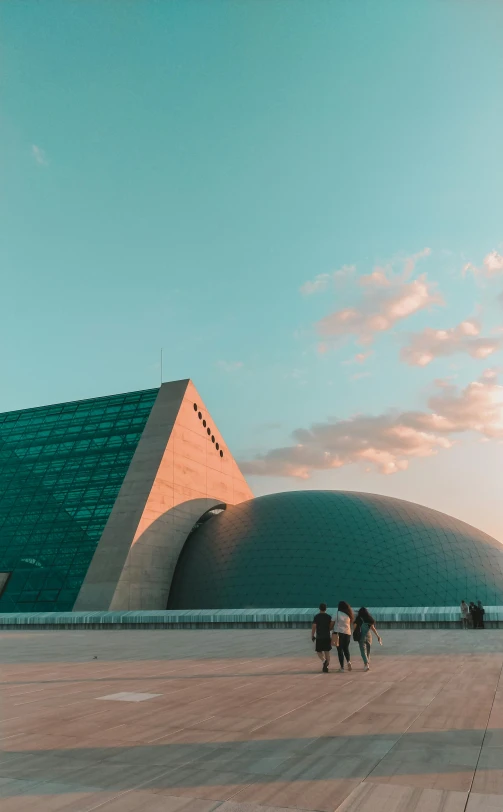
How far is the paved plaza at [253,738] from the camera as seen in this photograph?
6855 mm

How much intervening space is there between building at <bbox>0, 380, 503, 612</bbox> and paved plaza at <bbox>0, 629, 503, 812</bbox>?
2973 centimetres

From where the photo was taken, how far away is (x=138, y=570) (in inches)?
1919

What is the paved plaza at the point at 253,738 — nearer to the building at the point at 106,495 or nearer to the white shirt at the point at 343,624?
the white shirt at the point at 343,624

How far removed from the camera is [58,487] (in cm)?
5562

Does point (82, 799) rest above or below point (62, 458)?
below

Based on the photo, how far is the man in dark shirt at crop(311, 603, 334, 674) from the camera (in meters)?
16.9

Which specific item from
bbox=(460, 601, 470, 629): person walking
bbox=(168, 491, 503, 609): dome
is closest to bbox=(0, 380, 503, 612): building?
bbox=(168, 491, 503, 609): dome

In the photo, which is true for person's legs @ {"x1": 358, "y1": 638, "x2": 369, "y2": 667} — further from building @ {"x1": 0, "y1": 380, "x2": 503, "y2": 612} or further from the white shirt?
building @ {"x1": 0, "y1": 380, "x2": 503, "y2": 612}

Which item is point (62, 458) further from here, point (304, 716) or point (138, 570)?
point (304, 716)

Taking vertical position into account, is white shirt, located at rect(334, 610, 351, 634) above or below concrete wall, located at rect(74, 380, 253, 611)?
below

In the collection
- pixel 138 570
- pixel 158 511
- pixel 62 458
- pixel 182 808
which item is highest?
pixel 62 458

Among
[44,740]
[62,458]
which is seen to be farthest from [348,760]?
[62,458]

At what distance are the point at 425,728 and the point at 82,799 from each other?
541 cm

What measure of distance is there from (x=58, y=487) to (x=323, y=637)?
42.8 m
